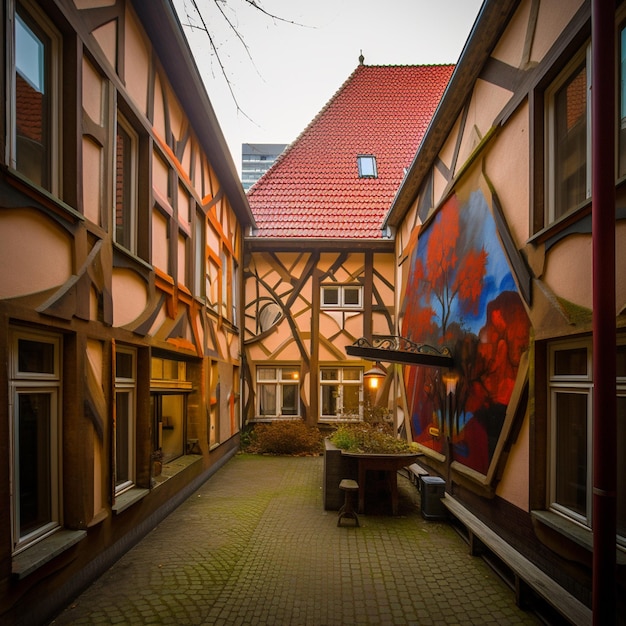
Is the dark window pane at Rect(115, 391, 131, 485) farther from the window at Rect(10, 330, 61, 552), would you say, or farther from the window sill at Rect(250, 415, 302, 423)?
the window sill at Rect(250, 415, 302, 423)

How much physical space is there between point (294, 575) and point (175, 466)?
3.41 m

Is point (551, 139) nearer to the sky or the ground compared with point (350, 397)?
nearer to the sky

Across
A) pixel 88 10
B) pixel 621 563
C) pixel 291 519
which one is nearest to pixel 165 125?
pixel 88 10

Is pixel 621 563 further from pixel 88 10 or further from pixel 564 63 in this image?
pixel 88 10

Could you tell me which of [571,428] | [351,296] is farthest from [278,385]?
[571,428]

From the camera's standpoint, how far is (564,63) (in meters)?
4.31

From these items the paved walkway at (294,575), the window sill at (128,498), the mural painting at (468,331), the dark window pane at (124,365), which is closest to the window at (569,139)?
the mural painting at (468,331)

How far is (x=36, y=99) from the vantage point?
3943 millimetres

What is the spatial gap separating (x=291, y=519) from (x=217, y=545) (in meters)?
1.37

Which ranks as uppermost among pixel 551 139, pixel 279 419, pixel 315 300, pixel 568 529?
pixel 551 139

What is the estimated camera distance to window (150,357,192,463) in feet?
22.9

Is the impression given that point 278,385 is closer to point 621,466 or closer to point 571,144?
point 571,144

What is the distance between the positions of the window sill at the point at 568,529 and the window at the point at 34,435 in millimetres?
4373

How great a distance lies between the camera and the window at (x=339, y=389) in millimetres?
13305
